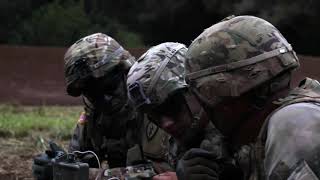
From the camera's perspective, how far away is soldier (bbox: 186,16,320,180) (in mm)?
2158

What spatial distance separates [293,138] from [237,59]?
1.27 feet

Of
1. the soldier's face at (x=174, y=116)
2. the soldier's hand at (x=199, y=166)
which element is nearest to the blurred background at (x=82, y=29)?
the soldier's face at (x=174, y=116)

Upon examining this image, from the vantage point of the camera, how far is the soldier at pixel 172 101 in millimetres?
2939

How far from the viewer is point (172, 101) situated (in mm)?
3070

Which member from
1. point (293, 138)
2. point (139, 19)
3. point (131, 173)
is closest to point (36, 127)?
point (131, 173)

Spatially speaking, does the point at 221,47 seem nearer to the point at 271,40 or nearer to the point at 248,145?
the point at 271,40

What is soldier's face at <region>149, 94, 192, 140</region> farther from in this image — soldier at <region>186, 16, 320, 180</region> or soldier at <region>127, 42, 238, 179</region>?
soldier at <region>186, 16, 320, 180</region>

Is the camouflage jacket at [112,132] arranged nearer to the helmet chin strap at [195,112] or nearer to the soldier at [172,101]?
the soldier at [172,101]

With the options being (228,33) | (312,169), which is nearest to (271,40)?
(228,33)

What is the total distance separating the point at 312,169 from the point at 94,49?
2.36 metres

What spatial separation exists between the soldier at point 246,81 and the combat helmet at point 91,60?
66.9 inches

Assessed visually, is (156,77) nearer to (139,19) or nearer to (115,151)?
(115,151)

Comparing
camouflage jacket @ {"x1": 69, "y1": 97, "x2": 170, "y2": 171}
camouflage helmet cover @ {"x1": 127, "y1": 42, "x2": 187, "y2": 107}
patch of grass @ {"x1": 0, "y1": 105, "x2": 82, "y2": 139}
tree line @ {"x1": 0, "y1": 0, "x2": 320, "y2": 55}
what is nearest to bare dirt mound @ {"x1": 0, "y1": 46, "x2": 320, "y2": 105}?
patch of grass @ {"x1": 0, "y1": 105, "x2": 82, "y2": 139}

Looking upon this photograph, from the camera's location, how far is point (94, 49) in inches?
162
